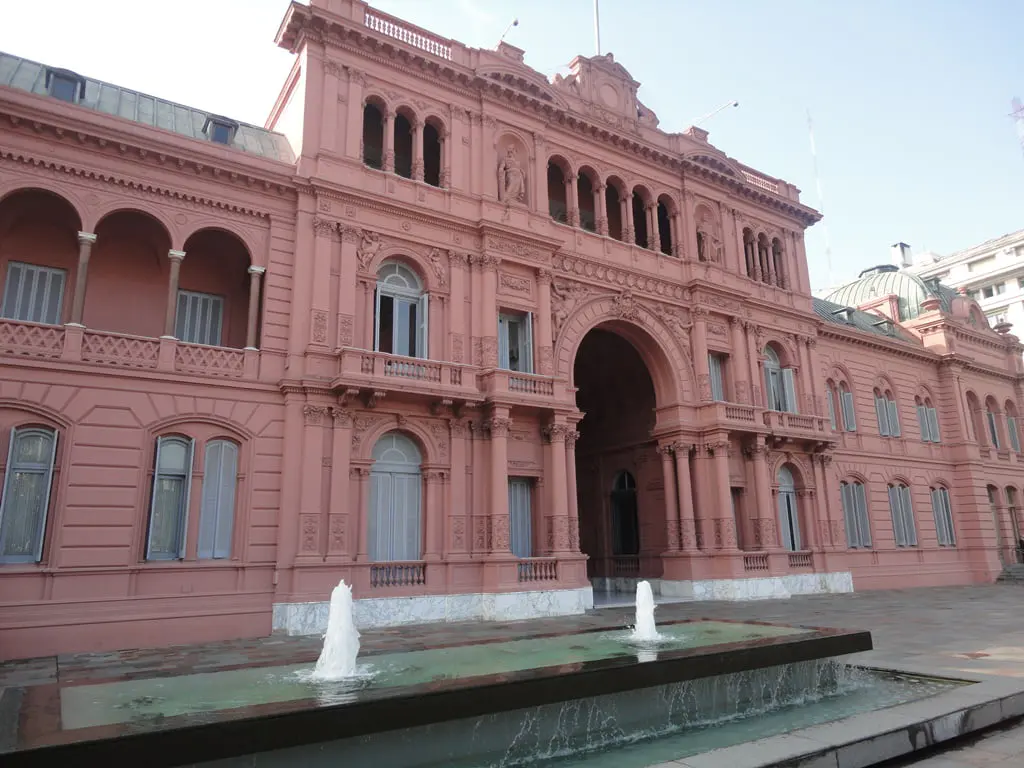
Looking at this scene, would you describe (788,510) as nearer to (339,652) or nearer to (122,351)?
(339,652)

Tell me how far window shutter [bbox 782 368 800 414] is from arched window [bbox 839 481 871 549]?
4822mm

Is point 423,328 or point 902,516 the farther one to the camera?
point 902,516

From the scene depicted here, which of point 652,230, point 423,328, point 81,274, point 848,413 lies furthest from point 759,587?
point 81,274

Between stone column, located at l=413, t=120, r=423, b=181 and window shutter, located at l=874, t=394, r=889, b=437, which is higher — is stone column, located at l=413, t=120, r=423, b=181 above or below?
above

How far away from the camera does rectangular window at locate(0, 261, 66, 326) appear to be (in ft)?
53.7

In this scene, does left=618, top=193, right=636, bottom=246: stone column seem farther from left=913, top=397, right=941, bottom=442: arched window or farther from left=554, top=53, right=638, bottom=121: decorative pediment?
left=913, top=397, right=941, bottom=442: arched window

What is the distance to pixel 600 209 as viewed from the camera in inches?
977

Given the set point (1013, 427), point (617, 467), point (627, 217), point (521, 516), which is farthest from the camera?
point (1013, 427)

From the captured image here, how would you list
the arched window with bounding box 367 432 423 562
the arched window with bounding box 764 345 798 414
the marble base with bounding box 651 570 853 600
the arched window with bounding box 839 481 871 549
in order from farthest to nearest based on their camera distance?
the arched window with bounding box 839 481 871 549, the arched window with bounding box 764 345 798 414, the marble base with bounding box 651 570 853 600, the arched window with bounding box 367 432 423 562

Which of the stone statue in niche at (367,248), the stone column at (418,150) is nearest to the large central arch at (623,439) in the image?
the stone column at (418,150)

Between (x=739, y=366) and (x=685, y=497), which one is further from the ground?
(x=739, y=366)

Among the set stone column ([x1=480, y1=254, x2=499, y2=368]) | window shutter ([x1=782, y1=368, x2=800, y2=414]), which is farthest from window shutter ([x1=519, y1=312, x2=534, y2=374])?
window shutter ([x1=782, y1=368, x2=800, y2=414])

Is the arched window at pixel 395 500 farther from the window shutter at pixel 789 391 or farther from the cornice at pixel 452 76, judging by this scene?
the window shutter at pixel 789 391

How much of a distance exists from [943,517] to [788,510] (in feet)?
40.8
